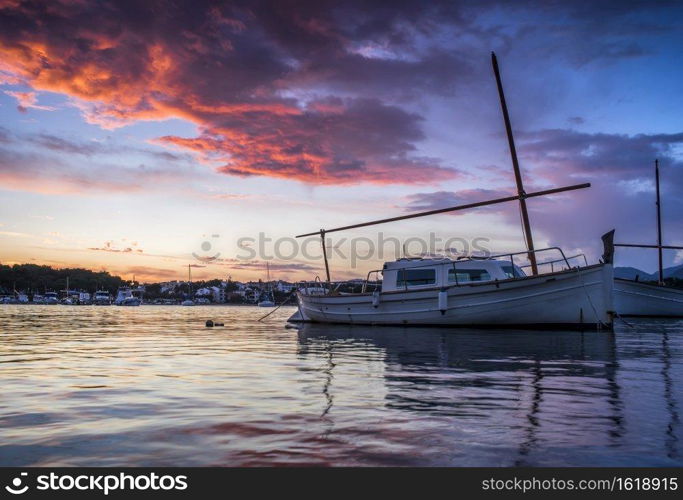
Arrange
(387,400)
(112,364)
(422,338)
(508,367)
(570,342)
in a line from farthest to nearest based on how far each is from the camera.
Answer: (422,338), (570,342), (112,364), (508,367), (387,400)

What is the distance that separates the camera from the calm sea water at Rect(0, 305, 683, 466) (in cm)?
475

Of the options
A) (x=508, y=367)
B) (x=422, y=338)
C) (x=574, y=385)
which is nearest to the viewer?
(x=574, y=385)

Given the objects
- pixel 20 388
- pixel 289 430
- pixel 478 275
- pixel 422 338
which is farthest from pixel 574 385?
pixel 478 275

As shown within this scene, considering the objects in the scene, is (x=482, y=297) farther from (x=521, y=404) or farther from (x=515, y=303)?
(x=521, y=404)

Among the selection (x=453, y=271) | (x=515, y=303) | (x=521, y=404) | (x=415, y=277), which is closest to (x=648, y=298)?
(x=453, y=271)

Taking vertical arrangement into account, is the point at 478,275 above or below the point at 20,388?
→ above

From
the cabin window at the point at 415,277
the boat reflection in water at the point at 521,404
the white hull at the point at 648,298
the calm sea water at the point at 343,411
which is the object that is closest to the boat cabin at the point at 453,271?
the cabin window at the point at 415,277

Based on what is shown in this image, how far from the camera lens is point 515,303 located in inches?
952

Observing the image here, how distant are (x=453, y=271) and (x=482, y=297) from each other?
8.26ft

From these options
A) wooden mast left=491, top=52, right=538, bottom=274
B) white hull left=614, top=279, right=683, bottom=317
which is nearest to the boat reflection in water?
wooden mast left=491, top=52, right=538, bottom=274
